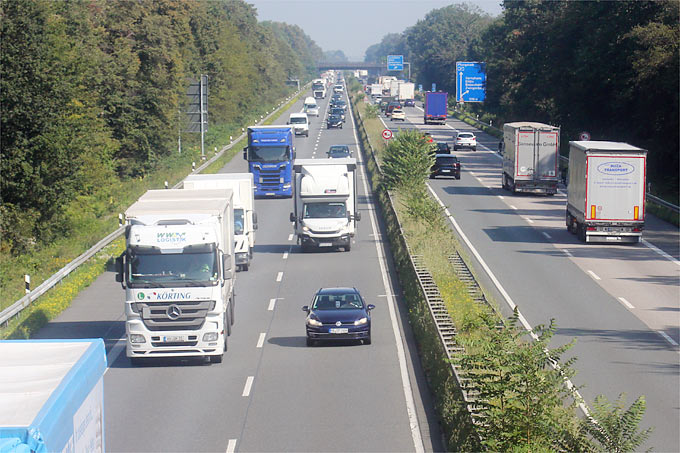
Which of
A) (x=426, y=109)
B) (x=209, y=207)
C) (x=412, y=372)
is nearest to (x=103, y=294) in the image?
(x=209, y=207)

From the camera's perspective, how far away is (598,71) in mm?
59969

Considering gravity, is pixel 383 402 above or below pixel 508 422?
below

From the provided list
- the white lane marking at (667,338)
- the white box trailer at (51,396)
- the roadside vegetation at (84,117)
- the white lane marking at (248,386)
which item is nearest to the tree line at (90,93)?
the roadside vegetation at (84,117)

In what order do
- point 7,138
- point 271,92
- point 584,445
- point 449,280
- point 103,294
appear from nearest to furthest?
point 584,445 → point 449,280 → point 103,294 → point 7,138 → point 271,92

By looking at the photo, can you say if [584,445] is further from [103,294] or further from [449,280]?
[103,294]

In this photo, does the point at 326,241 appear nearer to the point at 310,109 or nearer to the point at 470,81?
the point at 470,81

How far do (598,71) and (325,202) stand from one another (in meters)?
30.6

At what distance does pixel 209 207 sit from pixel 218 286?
7.97 feet

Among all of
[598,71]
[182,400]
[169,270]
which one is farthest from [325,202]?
[598,71]

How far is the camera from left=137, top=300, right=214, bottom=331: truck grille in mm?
20641

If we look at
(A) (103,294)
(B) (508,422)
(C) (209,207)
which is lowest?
(A) (103,294)

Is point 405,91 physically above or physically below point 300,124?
above

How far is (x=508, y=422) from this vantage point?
12.4 m

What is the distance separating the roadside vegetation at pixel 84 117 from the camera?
3844cm
